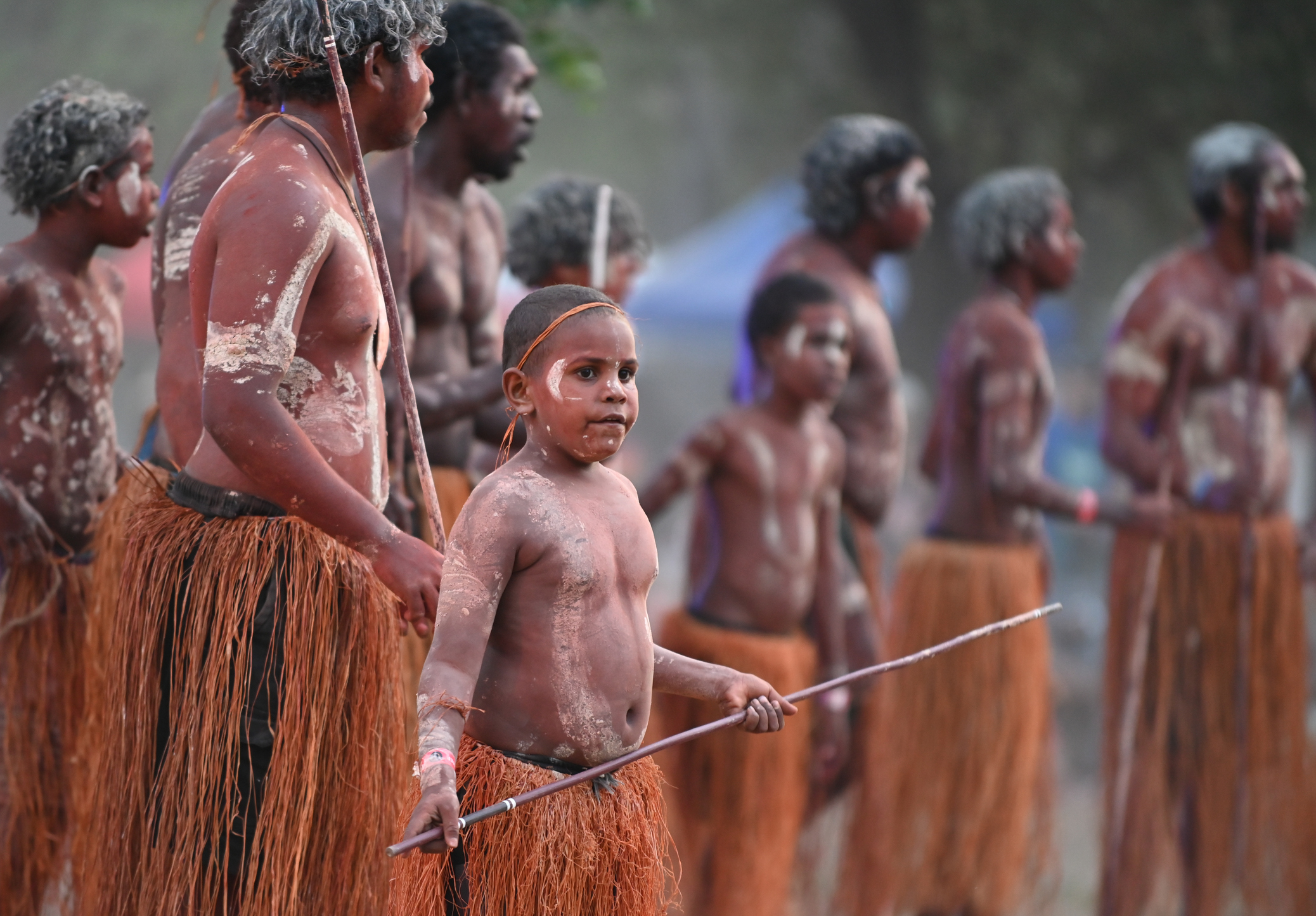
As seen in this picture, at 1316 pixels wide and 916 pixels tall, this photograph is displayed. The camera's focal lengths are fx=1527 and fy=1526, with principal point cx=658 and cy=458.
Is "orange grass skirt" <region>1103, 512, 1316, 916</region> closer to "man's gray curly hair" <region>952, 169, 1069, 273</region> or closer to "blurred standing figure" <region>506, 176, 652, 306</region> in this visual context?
"man's gray curly hair" <region>952, 169, 1069, 273</region>

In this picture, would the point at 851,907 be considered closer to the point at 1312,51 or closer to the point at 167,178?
the point at 167,178

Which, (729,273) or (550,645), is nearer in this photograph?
(550,645)

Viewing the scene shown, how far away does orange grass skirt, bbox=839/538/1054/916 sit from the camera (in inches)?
194

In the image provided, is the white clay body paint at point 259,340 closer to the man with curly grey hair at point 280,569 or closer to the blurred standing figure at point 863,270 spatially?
the man with curly grey hair at point 280,569

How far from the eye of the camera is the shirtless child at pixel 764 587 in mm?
4434

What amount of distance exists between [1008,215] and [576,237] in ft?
5.88

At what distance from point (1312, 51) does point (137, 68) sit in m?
7.89

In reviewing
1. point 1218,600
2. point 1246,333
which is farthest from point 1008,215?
point 1218,600

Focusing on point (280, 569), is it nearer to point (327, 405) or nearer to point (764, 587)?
point (327, 405)

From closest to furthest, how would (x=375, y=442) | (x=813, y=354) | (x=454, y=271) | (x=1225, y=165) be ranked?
(x=375, y=442) → (x=454, y=271) → (x=813, y=354) → (x=1225, y=165)

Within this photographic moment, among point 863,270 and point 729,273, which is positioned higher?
point 729,273

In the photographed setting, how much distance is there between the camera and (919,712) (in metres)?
5.04

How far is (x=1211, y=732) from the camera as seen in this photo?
16.8 ft

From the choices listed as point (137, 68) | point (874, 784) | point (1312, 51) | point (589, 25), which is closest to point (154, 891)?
point (874, 784)
